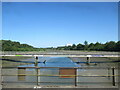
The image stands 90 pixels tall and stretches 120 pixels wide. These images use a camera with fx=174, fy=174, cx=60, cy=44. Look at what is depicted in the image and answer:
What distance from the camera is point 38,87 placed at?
578 cm

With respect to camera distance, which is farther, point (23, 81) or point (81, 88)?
point (23, 81)

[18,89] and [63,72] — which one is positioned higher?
[63,72]

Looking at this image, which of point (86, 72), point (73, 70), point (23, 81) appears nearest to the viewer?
point (73, 70)

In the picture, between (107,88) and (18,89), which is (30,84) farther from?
(107,88)

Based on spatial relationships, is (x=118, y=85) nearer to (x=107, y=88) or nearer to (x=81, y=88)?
(x=107, y=88)

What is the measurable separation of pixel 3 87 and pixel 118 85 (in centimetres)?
393

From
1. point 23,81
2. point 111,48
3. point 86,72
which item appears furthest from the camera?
point 111,48

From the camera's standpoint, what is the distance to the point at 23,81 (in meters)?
6.42

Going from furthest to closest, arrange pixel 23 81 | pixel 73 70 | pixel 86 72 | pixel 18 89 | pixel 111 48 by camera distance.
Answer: pixel 111 48, pixel 86 72, pixel 23 81, pixel 73 70, pixel 18 89

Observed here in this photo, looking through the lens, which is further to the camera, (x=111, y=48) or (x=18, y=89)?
(x=111, y=48)

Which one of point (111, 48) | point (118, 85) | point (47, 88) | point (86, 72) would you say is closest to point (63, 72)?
point (47, 88)

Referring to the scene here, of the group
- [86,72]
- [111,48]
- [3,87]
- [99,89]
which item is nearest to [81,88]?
[99,89]

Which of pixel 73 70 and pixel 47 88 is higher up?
pixel 73 70

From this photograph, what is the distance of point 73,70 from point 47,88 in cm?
106
